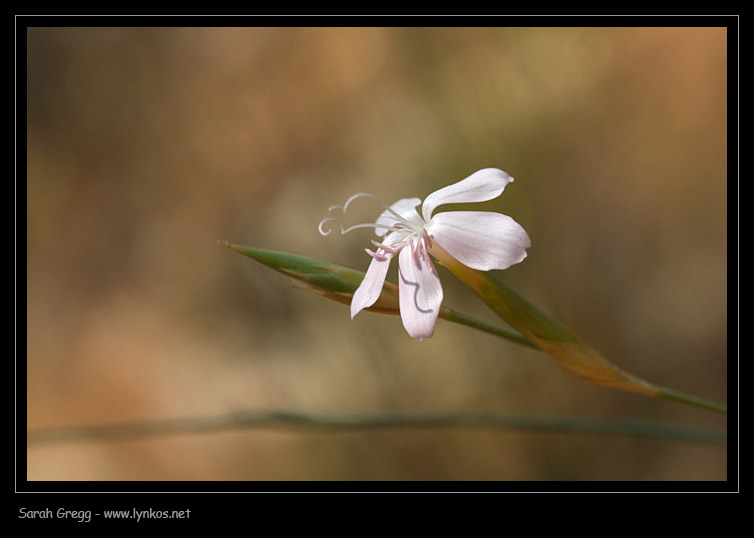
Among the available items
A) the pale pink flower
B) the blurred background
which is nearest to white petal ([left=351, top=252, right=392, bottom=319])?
the pale pink flower

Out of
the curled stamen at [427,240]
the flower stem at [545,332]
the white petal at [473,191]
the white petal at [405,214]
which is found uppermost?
the white petal at [473,191]

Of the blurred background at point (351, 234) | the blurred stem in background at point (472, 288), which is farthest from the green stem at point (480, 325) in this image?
the blurred background at point (351, 234)

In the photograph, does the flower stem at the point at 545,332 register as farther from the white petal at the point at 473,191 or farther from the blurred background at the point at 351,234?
the blurred background at the point at 351,234

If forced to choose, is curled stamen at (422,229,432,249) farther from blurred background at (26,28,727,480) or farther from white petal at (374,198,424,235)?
Result: blurred background at (26,28,727,480)

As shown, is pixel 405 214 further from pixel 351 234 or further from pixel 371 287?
pixel 351 234

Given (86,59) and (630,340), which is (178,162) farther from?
(630,340)

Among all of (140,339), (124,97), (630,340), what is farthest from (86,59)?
(630,340)

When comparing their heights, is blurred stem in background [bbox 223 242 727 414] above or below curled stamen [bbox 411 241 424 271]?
below
